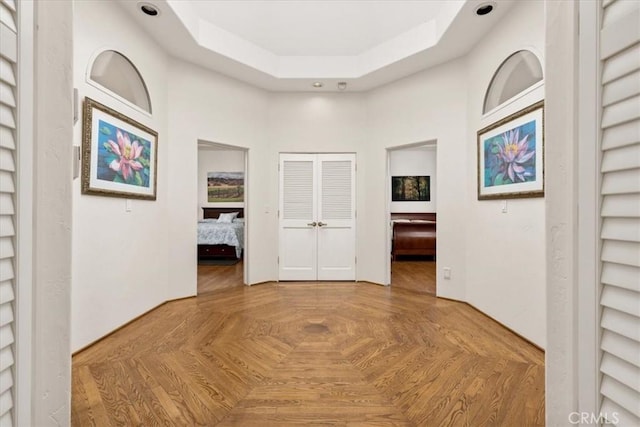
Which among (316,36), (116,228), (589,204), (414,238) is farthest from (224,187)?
(589,204)

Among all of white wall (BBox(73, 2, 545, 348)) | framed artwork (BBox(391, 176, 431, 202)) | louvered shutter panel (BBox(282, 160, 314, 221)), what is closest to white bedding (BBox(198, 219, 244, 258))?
white wall (BBox(73, 2, 545, 348))

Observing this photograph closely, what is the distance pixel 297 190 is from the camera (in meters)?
5.07

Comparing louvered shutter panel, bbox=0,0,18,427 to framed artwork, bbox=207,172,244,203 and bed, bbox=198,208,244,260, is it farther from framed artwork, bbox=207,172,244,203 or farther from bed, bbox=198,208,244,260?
framed artwork, bbox=207,172,244,203

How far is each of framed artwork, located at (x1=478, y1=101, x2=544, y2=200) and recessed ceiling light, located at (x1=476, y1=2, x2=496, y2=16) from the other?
1.02 m

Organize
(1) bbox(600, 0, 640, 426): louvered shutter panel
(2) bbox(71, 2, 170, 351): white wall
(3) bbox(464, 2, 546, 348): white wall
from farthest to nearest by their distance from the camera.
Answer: (3) bbox(464, 2, 546, 348): white wall, (2) bbox(71, 2, 170, 351): white wall, (1) bbox(600, 0, 640, 426): louvered shutter panel

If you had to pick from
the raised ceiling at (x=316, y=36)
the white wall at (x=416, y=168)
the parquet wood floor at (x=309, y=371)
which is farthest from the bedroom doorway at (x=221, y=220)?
the white wall at (x=416, y=168)

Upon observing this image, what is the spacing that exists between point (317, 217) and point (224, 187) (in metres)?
4.48

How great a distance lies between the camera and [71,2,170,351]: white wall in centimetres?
254

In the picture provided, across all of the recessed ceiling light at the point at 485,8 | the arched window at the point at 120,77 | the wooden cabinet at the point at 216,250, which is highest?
the recessed ceiling light at the point at 485,8

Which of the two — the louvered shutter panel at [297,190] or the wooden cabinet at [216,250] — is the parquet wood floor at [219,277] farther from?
the louvered shutter panel at [297,190]

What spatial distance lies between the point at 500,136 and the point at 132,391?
3.67 m

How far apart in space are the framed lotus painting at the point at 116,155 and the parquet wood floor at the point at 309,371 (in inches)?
52.0

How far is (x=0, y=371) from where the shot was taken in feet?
2.44

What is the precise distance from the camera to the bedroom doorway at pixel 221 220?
494cm
